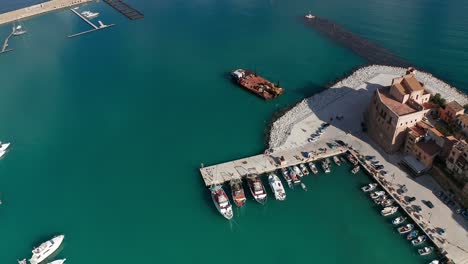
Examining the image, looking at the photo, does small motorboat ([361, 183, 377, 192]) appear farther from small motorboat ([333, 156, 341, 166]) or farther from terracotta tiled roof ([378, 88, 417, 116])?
terracotta tiled roof ([378, 88, 417, 116])

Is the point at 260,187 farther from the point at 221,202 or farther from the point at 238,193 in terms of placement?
the point at 221,202

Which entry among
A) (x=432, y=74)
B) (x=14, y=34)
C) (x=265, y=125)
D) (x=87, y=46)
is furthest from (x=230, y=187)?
(x=14, y=34)

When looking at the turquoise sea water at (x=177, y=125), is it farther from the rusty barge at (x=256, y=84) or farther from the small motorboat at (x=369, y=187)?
the rusty barge at (x=256, y=84)

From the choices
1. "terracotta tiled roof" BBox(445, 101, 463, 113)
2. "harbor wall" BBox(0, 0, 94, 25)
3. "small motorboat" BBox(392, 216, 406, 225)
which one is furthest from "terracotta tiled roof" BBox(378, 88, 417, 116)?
"harbor wall" BBox(0, 0, 94, 25)

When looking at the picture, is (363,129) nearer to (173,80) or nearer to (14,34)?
(173,80)

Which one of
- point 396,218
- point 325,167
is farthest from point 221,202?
point 396,218

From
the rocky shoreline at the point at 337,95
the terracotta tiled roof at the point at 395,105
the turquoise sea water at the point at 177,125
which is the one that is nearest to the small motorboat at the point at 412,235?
the turquoise sea water at the point at 177,125
